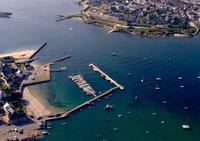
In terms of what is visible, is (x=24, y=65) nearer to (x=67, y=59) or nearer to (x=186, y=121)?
(x=67, y=59)

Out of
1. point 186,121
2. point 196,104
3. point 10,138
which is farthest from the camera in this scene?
point 196,104

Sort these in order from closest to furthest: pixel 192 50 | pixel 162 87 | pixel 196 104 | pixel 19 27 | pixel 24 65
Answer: pixel 196 104, pixel 162 87, pixel 24 65, pixel 192 50, pixel 19 27

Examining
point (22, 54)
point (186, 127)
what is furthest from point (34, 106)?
point (22, 54)

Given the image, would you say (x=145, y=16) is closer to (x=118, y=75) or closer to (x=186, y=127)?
(x=118, y=75)

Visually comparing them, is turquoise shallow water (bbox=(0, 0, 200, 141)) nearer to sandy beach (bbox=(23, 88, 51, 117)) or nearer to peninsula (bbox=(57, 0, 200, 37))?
sandy beach (bbox=(23, 88, 51, 117))

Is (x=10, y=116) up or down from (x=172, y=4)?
down

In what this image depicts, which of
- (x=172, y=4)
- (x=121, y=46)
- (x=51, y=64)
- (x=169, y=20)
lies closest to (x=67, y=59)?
(x=51, y=64)

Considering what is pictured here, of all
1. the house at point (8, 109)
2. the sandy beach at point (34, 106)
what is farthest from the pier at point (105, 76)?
the house at point (8, 109)
